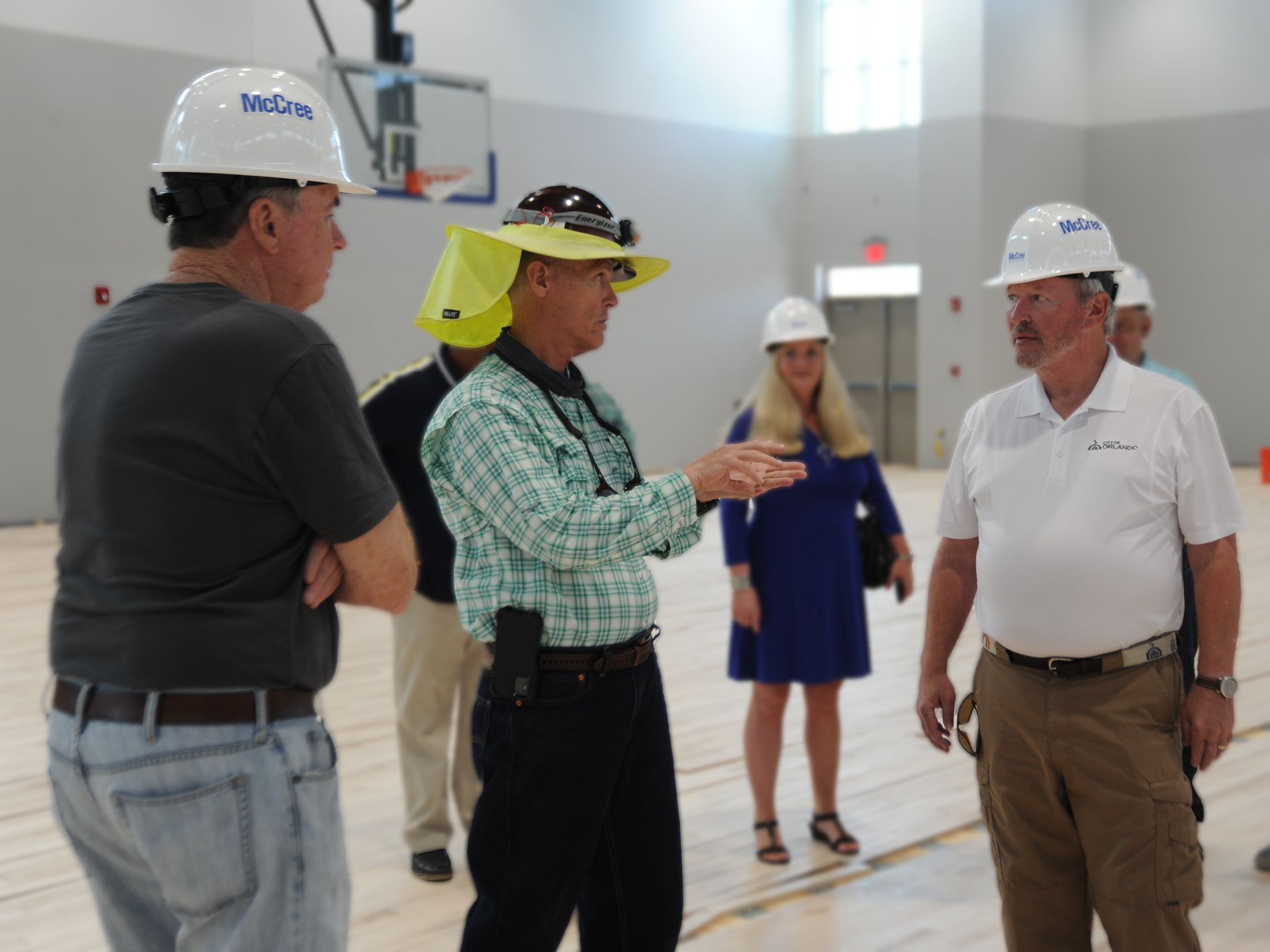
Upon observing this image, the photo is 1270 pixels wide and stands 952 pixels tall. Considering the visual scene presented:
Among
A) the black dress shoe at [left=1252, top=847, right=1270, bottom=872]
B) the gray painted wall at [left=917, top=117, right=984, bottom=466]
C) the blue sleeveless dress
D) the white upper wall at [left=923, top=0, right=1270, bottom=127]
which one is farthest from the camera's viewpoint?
the gray painted wall at [left=917, top=117, right=984, bottom=466]

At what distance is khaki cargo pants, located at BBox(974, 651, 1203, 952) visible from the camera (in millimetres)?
2258

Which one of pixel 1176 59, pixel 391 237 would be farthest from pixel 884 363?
pixel 391 237

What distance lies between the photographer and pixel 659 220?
15750mm

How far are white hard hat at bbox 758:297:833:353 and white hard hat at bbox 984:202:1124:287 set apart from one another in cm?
139

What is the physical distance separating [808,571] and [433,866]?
148 centimetres

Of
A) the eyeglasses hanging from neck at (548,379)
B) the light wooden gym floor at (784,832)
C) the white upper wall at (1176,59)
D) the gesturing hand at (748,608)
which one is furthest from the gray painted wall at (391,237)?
the eyeglasses hanging from neck at (548,379)

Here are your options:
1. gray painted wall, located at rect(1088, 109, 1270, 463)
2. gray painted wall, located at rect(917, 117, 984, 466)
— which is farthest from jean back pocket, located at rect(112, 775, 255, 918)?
gray painted wall, located at rect(1088, 109, 1270, 463)

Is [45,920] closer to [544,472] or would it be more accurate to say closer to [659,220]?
[544,472]

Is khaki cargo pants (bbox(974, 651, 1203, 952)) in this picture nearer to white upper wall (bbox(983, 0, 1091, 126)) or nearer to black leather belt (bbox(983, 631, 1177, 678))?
black leather belt (bbox(983, 631, 1177, 678))

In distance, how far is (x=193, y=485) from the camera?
1494 mm

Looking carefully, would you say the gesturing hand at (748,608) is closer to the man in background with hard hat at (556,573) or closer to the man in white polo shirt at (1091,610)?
the man in white polo shirt at (1091,610)

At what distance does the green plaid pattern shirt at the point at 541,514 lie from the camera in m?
1.90

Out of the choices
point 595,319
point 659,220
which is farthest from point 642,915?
point 659,220

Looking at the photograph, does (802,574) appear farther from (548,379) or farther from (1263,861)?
(548,379)
